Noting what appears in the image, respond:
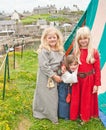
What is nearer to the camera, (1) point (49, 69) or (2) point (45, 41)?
(1) point (49, 69)

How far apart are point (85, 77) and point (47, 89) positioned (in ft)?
2.35

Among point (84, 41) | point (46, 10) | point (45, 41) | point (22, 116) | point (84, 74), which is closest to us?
point (84, 41)

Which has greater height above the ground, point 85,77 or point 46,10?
point 46,10

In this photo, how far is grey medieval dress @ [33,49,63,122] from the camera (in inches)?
239

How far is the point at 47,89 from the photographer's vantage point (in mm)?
6195

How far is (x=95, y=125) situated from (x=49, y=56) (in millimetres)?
1480

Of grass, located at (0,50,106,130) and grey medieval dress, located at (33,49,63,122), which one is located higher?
grey medieval dress, located at (33,49,63,122)

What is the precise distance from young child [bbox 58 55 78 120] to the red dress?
0.11 metres

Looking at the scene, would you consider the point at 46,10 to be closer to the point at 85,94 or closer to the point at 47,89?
the point at 47,89

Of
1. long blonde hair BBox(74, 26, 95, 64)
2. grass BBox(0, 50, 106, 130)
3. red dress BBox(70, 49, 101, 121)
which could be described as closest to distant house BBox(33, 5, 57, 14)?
grass BBox(0, 50, 106, 130)

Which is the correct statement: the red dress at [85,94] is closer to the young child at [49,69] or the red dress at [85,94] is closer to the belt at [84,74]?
the belt at [84,74]

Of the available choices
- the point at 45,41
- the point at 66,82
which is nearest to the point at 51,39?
the point at 45,41

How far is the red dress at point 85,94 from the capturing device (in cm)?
596

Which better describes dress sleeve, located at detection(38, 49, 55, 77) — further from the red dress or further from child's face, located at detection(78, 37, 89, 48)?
child's face, located at detection(78, 37, 89, 48)
